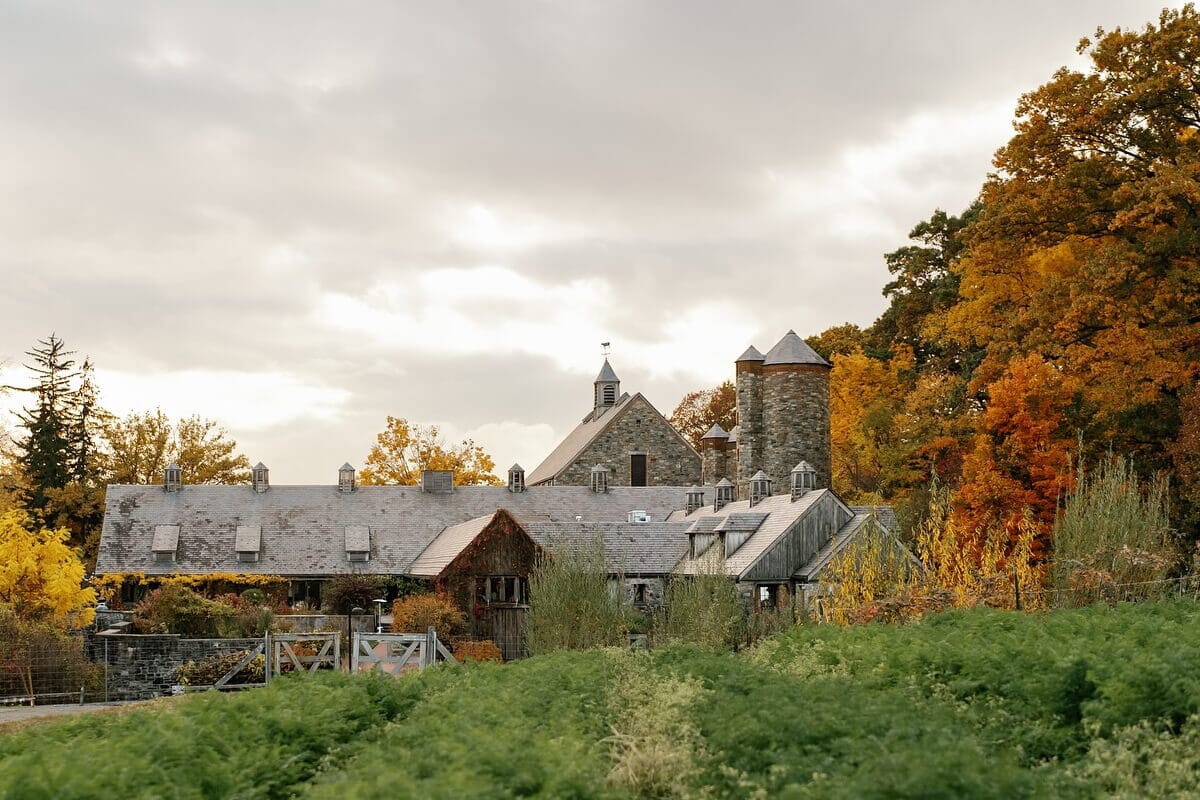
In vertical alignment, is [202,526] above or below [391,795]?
above

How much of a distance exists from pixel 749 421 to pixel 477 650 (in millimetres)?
19490

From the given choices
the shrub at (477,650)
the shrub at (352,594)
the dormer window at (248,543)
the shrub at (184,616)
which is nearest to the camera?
the shrub at (184,616)

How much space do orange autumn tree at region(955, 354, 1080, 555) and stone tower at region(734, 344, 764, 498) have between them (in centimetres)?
1831

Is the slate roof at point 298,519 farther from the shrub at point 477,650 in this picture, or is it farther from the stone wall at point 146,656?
the stone wall at point 146,656

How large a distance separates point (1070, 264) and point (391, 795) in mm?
26917

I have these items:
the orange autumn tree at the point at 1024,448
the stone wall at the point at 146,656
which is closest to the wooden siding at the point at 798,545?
the orange autumn tree at the point at 1024,448

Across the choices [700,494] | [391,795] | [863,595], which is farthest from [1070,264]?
[391,795]

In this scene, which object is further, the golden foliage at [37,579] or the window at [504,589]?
the window at [504,589]

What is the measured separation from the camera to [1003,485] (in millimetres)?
28906

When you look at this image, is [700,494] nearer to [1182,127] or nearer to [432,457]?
[432,457]

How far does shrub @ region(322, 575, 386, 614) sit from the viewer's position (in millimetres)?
39969

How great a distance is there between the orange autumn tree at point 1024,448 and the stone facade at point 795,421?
51.7 feet

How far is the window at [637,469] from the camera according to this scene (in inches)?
2264

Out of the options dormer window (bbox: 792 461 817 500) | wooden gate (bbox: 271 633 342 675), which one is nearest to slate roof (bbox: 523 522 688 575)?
dormer window (bbox: 792 461 817 500)
